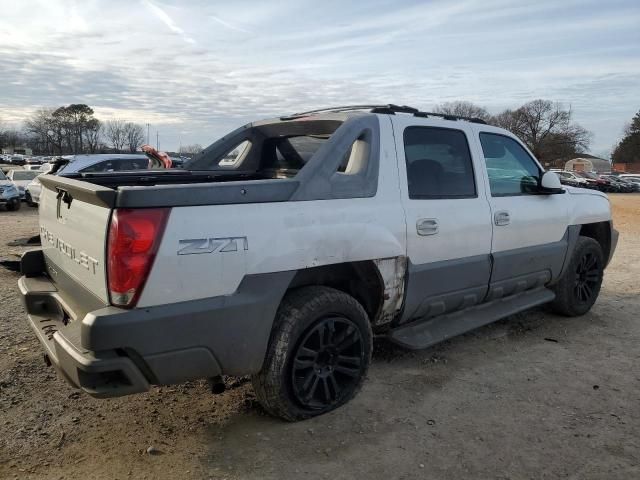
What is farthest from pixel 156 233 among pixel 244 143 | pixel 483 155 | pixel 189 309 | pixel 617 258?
pixel 617 258

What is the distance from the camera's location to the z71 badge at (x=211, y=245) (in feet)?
8.82

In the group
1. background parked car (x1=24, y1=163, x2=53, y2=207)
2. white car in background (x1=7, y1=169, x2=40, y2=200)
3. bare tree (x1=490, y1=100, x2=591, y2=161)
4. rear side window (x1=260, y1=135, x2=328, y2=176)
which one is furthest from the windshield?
bare tree (x1=490, y1=100, x2=591, y2=161)

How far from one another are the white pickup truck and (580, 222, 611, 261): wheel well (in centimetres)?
89

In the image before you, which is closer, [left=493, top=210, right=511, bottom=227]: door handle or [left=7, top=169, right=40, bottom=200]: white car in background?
[left=493, top=210, right=511, bottom=227]: door handle

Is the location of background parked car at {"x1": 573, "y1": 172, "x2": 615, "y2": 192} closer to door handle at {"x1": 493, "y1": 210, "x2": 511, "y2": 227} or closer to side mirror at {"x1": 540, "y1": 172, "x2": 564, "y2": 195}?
side mirror at {"x1": 540, "y1": 172, "x2": 564, "y2": 195}

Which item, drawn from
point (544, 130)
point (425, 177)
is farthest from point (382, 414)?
point (544, 130)

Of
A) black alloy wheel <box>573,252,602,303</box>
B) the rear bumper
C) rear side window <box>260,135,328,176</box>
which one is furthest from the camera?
black alloy wheel <box>573,252,602,303</box>

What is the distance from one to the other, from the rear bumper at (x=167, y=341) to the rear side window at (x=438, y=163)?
1366mm

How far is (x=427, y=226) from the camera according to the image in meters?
3.83

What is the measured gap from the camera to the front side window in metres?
4.57

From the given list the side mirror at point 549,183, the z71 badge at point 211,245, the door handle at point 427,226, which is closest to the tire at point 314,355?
the z71 badge at point 211,245

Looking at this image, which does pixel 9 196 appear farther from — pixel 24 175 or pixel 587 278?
pixel 587 278

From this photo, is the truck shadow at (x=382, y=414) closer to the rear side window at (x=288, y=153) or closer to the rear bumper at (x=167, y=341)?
the rear bumper at (x=167, y=341)

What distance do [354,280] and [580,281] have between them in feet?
10.6
